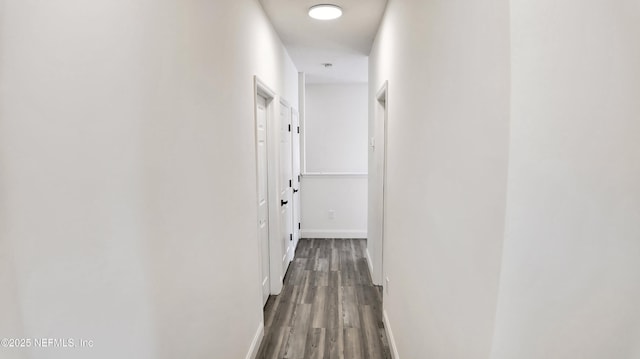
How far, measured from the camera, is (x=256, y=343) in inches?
98.7

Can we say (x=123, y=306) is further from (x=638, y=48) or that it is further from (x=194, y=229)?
(x=638, y=48)

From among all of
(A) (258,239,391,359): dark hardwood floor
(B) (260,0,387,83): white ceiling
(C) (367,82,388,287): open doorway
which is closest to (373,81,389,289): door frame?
(C) (367,82,388,287): open doorway

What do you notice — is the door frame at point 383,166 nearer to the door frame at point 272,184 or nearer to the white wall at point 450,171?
the white wall at point 450,171

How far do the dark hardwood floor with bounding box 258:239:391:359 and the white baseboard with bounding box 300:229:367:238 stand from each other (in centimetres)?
87

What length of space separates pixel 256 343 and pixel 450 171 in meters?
2.04

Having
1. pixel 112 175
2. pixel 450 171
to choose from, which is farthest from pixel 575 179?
pixel 112 175

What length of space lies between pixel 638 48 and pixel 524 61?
186 millimetres

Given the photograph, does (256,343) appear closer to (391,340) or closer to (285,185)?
(391,340)

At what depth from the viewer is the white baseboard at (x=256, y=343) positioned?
92.2 inches

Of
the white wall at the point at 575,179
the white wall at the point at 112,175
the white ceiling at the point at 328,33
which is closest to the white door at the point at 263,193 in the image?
the white ceiling at the point at 328,33

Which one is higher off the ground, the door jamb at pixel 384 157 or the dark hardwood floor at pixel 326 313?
the door jamb at pixel 384 157

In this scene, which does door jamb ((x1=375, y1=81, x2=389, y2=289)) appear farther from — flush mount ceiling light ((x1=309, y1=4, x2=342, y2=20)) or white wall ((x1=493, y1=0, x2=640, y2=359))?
white wall ((x1=493, y1=0, x2=640, y2=359))

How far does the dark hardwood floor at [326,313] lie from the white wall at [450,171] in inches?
27.1

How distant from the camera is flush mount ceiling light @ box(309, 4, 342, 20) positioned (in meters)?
2.64
